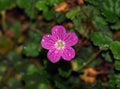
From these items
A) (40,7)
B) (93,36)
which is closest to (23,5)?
(40,7)

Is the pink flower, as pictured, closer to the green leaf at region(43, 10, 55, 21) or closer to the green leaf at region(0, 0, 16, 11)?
the green leaf at region(43, 10, 55, 21)

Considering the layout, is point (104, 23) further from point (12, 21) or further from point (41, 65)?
point (12, 21)

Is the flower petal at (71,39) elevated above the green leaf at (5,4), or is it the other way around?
the flower petal at (71,39)

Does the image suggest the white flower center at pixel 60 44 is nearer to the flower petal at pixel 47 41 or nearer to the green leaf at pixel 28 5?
the flower petal at pixel 47 41

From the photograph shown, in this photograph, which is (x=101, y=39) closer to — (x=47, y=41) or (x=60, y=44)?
(x=60, y=44)

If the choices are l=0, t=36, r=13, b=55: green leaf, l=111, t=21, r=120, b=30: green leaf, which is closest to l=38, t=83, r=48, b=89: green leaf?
l=0, t=36, r=13, b=55: green leaf

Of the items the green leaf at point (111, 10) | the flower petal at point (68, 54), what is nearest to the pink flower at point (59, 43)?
the flower petal at point (68, 54)

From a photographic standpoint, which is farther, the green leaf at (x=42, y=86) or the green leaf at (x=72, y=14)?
the green leaf at (x=42, y=86)
